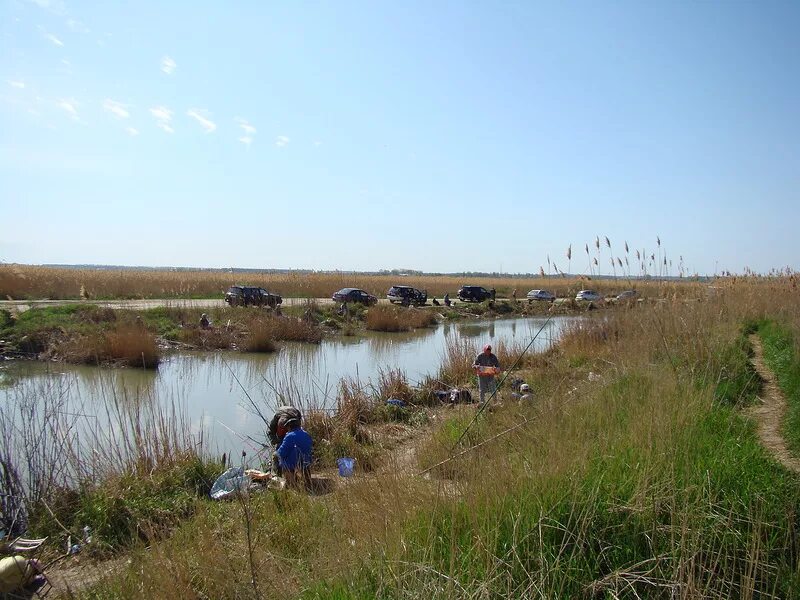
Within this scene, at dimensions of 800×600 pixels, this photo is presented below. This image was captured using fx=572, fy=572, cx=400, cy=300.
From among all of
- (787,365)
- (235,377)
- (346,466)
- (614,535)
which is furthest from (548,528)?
(787,365)

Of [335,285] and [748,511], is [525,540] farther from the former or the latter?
[335,285]

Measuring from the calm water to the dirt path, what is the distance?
3.69 m

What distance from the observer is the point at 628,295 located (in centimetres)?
1068

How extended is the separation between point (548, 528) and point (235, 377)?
5.96 m

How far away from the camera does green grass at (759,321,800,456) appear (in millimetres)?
5770

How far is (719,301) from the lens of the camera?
12703 millimetres

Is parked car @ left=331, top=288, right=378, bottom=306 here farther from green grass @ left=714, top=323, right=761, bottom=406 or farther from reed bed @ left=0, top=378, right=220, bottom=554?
reed bed @ left=0, top=378, right=220, bottom=554

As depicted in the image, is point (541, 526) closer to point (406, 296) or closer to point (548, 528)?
point (548, 528)

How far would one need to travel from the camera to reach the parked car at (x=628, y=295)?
1021cm

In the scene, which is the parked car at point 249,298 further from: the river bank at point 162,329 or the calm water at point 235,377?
the calm water at point 235,377

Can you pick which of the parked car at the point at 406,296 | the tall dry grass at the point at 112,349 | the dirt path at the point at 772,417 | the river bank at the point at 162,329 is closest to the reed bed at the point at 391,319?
the river bank at the point at 162,329

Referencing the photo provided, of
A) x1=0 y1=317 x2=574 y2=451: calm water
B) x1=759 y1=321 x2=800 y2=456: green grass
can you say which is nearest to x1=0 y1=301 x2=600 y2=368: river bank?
A: x1=0 y1=317 x2=574 y2=451: calm water

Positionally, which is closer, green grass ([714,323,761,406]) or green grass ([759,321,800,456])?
green grass ([759,321,800,456])

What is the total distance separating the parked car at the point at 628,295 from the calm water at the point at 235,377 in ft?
4.93
